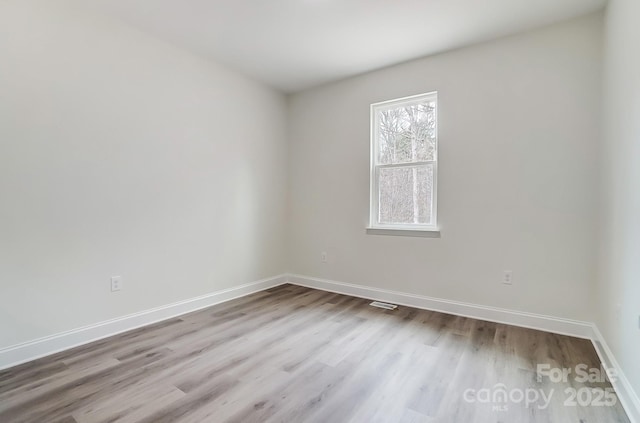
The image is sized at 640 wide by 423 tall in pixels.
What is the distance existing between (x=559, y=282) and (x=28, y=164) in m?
4.25

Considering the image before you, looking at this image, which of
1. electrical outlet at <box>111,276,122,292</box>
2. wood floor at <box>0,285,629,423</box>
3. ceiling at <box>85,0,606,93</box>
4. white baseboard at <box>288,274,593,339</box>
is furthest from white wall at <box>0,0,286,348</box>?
white baseboard at <box>288,274,593,339</box>

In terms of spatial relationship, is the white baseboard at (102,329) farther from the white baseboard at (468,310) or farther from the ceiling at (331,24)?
the ceiling at (331,24)

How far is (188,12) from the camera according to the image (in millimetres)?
2531

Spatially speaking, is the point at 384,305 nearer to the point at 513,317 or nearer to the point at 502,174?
the point at 513,317

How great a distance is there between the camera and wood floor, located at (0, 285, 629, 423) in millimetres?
1627

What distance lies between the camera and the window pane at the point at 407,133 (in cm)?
336

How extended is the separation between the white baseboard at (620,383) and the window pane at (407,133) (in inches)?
81.4

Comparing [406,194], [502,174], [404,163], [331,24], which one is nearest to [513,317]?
[502,174]

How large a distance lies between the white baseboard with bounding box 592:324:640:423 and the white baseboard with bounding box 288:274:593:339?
19cm

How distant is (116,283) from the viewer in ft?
→ 8.69

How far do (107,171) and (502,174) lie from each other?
3497 mm

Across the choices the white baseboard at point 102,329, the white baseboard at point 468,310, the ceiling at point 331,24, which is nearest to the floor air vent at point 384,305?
the white baseboard at point 468,310

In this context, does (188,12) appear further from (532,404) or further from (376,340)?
(532,404)

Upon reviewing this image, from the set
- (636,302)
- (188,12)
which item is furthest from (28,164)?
(636,302)
